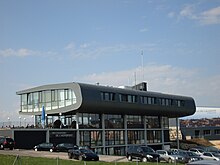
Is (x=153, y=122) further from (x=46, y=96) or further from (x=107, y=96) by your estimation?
(x=46, y=96)

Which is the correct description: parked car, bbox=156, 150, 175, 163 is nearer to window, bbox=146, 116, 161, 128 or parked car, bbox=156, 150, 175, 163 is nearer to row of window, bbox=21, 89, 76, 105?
row of window, bbox=21, 89, 76, 105

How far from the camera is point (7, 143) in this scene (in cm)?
5019

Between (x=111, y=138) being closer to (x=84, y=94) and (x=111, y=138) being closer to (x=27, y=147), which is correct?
(x=84, y=94)

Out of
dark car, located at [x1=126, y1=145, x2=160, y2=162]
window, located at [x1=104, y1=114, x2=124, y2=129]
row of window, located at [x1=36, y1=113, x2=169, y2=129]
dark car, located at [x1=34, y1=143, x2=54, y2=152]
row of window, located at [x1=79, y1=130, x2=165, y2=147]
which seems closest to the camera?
dark car, located at [x1=126, y1=145, x2=160, y2=162]

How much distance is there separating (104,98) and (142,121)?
49.5 feet

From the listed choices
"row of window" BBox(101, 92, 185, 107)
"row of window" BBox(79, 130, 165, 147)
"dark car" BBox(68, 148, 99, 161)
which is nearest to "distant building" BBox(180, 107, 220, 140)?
"row of window" BBox(101, 92, 185, 107)

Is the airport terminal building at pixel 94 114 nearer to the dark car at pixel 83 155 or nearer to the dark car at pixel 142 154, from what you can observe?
the dark car at pixel 83 155

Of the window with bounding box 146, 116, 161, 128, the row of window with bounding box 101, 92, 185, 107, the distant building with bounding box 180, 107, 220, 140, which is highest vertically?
the row of window with bounding box 101, 92, 185, 107

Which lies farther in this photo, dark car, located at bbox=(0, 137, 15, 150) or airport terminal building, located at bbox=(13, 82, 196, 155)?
airport terminal building, located at bbox=(13, 82, 196, 155)

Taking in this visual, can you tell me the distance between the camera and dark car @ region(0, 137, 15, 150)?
5018cm

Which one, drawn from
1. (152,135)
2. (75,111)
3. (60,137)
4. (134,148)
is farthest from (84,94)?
(152,135)

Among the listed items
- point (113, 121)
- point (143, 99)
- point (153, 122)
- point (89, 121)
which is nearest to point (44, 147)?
point (89, 121)

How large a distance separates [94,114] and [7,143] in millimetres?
18678

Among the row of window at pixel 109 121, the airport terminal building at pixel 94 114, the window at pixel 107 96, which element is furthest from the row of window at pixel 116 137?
the window at pixel 107 96
